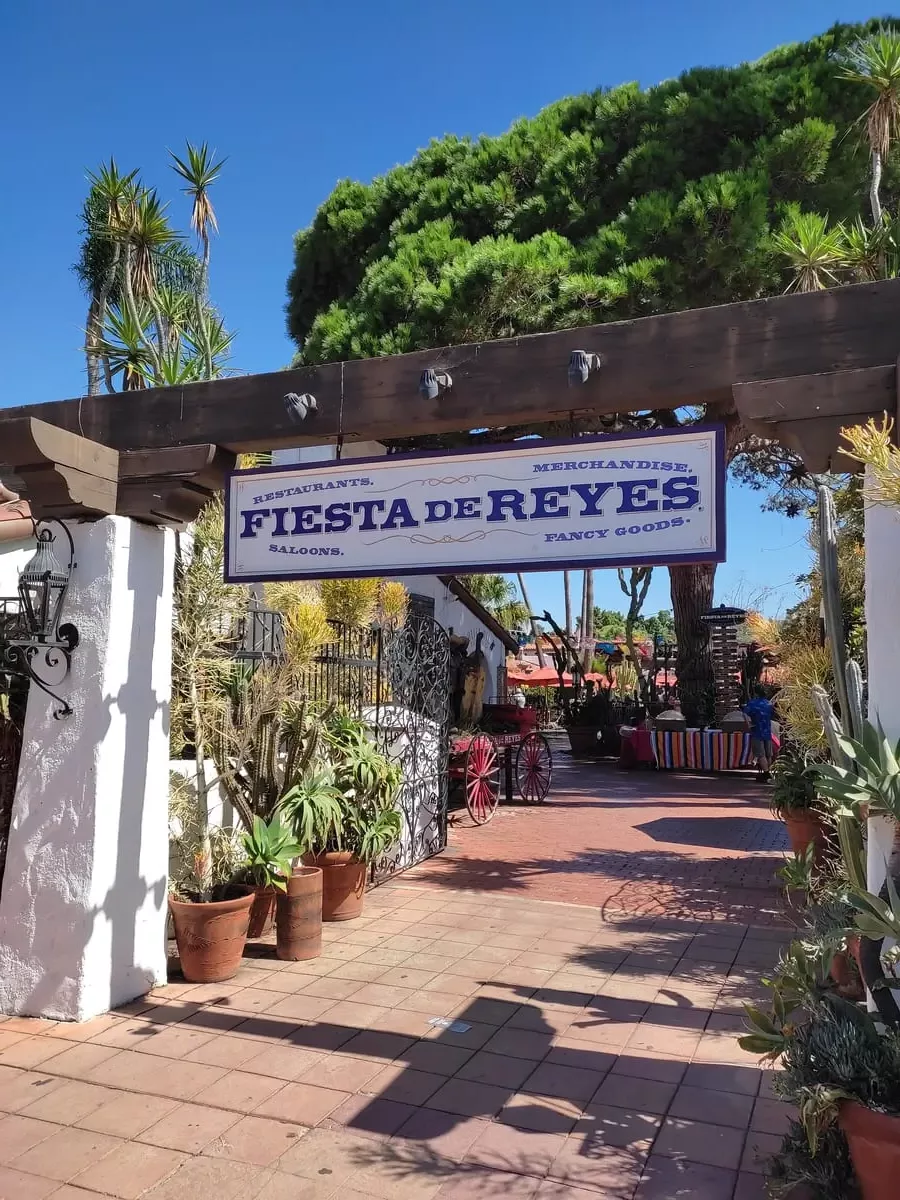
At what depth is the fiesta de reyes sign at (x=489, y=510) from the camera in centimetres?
361

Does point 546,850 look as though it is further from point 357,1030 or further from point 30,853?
point 30,853

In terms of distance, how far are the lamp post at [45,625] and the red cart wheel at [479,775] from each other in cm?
633

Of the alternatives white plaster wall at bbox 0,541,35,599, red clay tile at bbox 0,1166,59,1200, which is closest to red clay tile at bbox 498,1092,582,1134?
red clay tile at bbox 0,1166,59,1200

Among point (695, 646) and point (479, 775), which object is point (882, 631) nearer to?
point (479, 775)

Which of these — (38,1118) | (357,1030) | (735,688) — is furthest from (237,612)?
(735,688)

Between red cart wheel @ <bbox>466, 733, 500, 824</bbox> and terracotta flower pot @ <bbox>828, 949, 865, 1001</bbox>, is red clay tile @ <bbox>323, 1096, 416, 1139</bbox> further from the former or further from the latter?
red cart wheel @ <bbox>466, 733, 500, 824</bbox>

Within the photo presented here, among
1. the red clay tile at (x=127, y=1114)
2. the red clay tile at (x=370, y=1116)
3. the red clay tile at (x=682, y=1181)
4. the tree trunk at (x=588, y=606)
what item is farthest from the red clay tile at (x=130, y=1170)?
the tree trunk at (x=588, y=606)

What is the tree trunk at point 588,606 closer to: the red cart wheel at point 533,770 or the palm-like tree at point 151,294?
the red cart wheel at point 533,770

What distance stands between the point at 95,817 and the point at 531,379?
9.79ft

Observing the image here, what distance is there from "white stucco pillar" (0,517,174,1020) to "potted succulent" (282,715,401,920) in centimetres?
120

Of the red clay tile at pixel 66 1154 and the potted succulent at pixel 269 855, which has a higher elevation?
the potted succulent at pixel 269 855

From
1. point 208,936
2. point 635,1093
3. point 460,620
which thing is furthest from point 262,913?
point 460,620

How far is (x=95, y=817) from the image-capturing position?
4.37 m

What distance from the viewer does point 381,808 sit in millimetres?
6371
